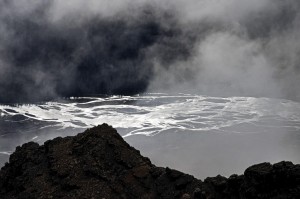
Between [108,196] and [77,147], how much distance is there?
6994 millimetres

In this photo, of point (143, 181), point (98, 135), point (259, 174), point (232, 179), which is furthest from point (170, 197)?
point (98, 135)

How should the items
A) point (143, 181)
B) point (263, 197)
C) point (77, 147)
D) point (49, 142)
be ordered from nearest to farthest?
1. point (263, 197)
2. point (143, 181)
3. point (77, 147)
4. point (49, 142)

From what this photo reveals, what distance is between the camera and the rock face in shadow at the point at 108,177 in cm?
2888

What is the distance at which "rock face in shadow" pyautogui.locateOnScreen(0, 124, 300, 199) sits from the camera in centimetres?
2888

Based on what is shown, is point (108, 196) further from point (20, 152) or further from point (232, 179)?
point (20, 152)

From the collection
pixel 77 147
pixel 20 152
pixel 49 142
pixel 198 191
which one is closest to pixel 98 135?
pixel 77 147

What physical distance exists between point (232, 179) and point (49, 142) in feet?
64.9

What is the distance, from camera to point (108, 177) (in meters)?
35.4

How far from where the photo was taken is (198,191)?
100 ft

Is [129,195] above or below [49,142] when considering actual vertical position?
below

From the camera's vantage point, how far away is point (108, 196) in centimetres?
3350

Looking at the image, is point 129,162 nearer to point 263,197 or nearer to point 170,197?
point 170,197

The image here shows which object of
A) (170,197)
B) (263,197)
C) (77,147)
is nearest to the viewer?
(263,197)

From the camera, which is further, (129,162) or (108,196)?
(129,162)
